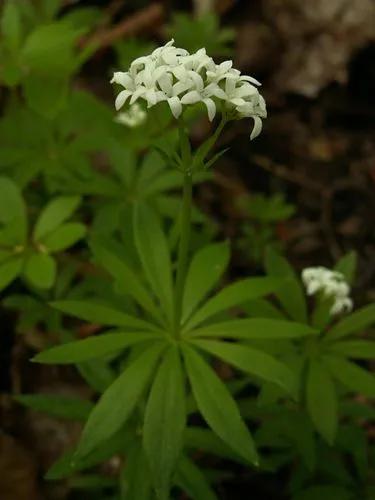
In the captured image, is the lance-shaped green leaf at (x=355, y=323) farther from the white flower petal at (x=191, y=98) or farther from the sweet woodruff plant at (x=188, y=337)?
the white flower petal at (x=191, y=98)

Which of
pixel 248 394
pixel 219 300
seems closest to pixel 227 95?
pixel 219 300

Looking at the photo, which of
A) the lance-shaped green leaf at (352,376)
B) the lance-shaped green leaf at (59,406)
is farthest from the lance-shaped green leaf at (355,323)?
the lance-shaped green leaf at (59,406)

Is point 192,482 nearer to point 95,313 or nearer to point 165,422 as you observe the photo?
point 165,422

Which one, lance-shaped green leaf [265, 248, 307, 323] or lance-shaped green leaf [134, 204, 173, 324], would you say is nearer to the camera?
lance-shaped green leaf [134, 204, 173, 324]

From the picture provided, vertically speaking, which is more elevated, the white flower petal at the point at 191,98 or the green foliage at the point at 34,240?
the white flower petal at the point at 191,98

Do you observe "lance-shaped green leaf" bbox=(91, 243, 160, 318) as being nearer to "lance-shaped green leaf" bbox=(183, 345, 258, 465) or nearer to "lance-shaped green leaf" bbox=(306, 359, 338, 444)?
"lance-shaped green leaf" bbox=(183, 345, 258, 465)

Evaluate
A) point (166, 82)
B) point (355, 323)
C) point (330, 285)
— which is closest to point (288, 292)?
point (330, 285)

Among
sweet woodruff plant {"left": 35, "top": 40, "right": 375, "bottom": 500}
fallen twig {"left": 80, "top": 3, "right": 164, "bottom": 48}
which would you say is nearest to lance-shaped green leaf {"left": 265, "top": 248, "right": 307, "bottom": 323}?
sweet woodruff plant {"left": 35, "top": 40, "right": 375, "bottom": 500}
